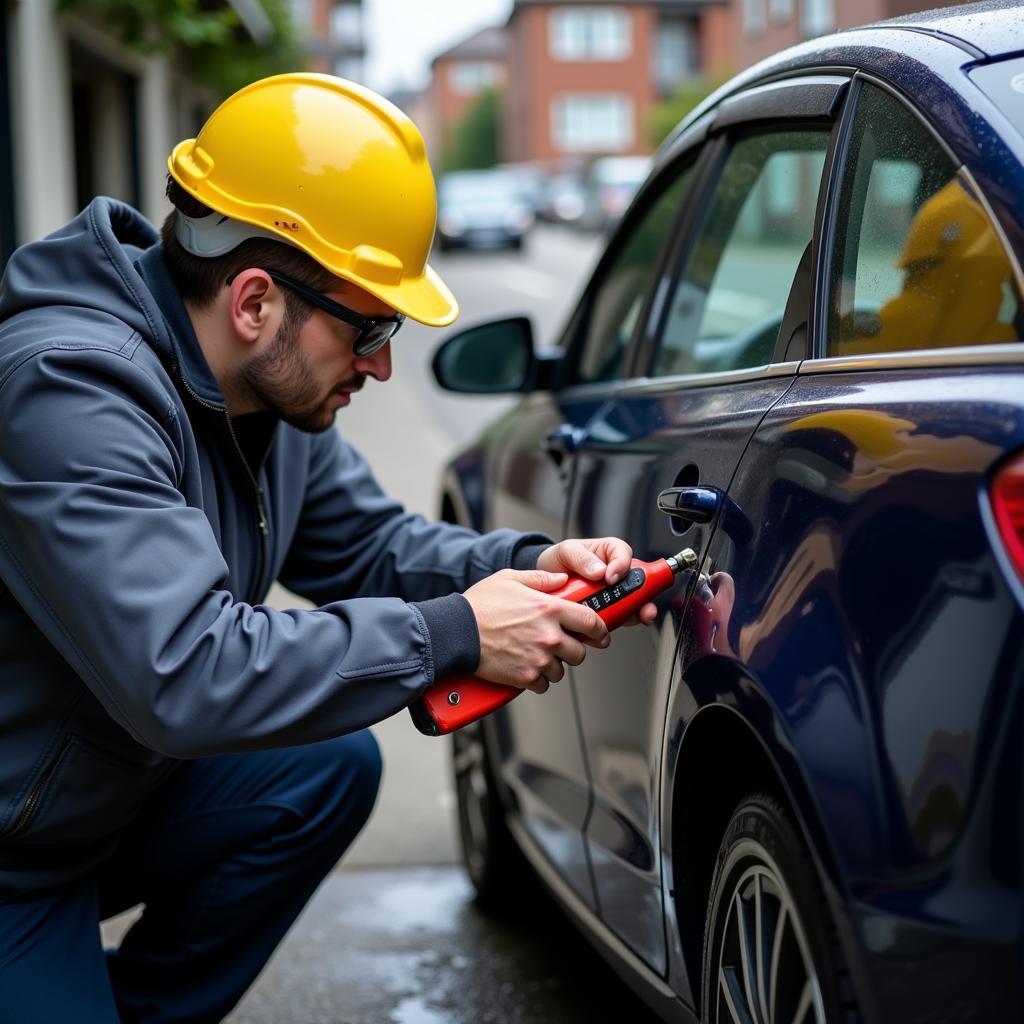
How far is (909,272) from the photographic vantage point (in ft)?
6.93

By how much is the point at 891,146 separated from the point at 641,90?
73.1 m

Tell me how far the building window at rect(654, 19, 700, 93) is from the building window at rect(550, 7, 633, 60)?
1386 millimetres

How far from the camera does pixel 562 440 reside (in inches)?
127

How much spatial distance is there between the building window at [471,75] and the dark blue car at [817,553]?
100455 mm

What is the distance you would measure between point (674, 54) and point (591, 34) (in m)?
3.78

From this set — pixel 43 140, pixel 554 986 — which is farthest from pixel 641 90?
pixel 554 986

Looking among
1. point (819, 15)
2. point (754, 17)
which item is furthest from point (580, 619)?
point (754, 17)

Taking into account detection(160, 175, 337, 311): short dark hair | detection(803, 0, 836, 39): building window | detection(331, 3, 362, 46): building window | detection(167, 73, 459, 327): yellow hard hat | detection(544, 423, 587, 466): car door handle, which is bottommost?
detection(544, 423, 587, 466): car door handle

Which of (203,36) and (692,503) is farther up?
(203,36)

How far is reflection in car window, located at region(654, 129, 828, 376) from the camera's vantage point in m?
2.68

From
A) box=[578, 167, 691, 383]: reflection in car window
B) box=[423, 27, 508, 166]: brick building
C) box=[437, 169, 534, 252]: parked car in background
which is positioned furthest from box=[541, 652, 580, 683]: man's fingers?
box=[423, 27, 508, 166]: brick building

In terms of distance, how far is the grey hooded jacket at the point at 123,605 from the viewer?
220cm

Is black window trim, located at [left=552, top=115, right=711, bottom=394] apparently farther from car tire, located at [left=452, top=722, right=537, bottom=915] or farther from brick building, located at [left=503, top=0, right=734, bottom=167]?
brick building, located at [left=503, top=0, right=734, bottom=167]

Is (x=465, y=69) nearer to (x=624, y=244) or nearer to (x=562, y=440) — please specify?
(x=624, y=244)
